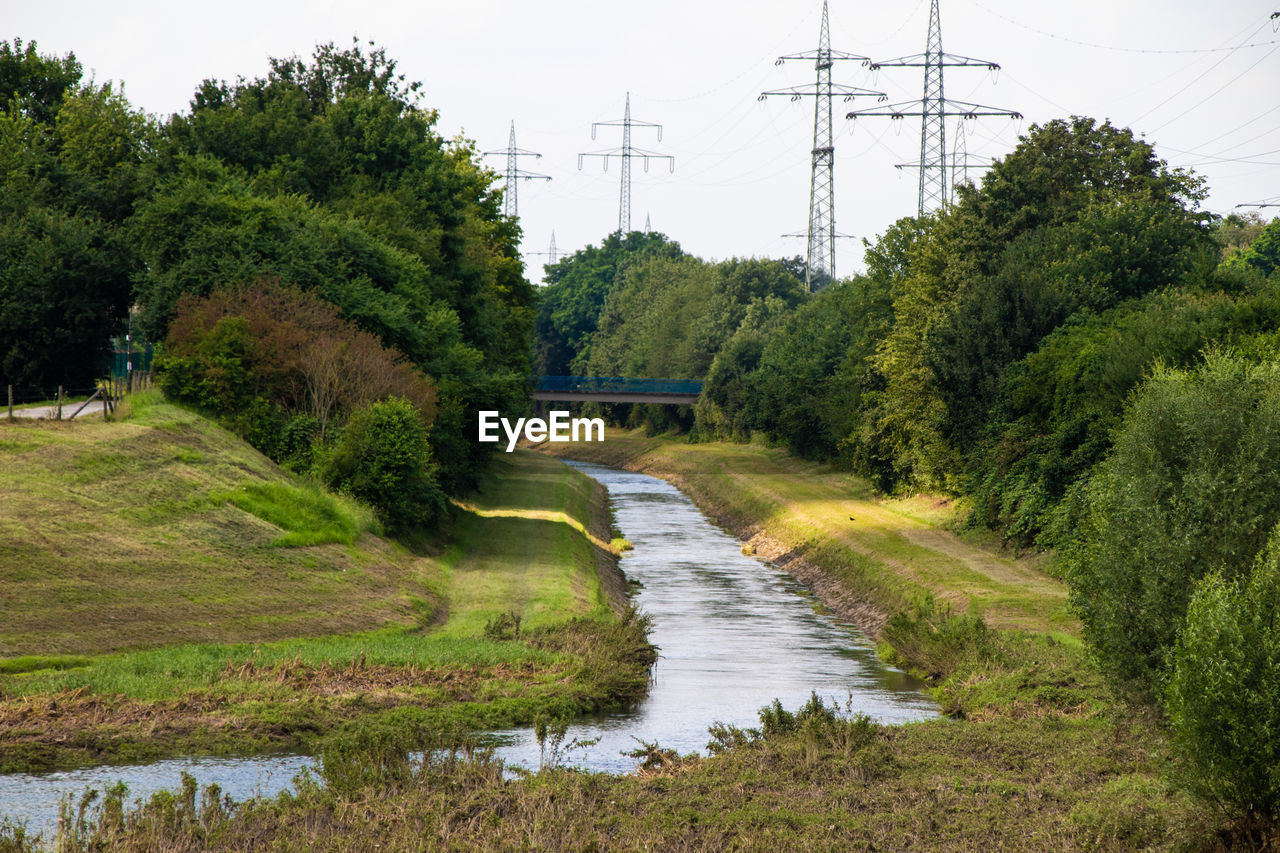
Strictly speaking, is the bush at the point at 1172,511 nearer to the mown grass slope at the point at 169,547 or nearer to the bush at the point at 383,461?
the mown grass slope at the point at 169,547

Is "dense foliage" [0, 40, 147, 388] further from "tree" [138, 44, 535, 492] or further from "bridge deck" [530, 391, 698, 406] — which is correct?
"bridge deck" [530, 391, 698, 406]

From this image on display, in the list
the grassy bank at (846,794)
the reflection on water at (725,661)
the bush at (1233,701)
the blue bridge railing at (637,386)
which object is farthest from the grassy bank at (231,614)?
the blue bridge railing at (637,386)

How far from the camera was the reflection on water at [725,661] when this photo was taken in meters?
25.6

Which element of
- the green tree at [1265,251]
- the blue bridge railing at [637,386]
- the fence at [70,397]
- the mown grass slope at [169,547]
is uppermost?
the green tree at [1265,251]

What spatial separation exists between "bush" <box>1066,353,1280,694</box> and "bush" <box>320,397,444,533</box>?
25544 mm

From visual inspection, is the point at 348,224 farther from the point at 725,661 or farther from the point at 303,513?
the point at 725,661

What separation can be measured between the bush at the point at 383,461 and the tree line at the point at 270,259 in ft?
0.34

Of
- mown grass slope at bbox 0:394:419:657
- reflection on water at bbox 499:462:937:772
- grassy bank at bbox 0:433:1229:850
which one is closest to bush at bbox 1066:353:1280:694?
grassy bank at bbox 0:433:1229:850

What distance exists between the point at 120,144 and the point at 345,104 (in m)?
13.3

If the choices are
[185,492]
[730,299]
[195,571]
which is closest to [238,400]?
[185,492]

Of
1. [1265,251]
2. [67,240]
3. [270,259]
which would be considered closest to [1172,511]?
A: [270,259]

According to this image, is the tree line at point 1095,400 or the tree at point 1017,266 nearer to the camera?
the tree line at point 1095,400

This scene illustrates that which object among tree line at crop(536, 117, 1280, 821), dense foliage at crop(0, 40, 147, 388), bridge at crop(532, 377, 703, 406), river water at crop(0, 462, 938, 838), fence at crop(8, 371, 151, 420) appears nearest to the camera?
tree line at crop(536, 117, 1280, 821)

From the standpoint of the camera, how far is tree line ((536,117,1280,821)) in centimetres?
1595
